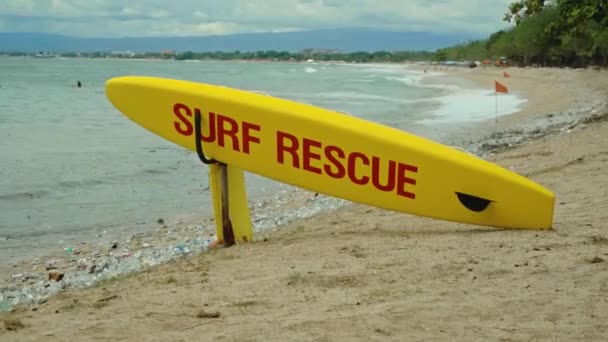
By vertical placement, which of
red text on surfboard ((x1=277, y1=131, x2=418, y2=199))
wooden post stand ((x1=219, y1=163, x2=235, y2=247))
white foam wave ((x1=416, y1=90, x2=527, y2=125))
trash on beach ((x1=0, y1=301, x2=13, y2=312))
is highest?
red text on surfboard ((x1=277, y1=131, x2=418, y2=199))

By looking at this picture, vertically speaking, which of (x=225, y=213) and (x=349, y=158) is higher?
(x=349, y=158)

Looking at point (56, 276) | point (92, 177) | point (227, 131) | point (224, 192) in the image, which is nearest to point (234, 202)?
point (224, 192)

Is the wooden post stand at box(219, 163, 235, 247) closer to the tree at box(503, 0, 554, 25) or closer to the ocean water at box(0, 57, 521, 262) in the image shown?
the ocean water at box(0, 57, 521, 262)

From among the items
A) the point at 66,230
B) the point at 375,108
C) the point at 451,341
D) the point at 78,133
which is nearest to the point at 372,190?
the point at 451,341

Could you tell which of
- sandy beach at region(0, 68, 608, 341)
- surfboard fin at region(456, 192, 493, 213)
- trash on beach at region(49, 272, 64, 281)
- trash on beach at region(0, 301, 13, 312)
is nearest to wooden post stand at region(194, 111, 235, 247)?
sandy beach at region(0, 68, 608, 341)

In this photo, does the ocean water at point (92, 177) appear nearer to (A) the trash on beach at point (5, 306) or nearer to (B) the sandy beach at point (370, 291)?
(A) the trash on beach at point (5, 306)

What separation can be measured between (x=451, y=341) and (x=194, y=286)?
4.90ft

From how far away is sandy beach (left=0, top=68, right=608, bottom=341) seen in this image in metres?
2.76

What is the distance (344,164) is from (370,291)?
1.49 m

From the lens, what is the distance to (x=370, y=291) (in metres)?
3.24

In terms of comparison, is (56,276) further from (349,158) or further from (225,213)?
(349,158)

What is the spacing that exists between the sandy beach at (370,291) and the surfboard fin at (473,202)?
0.52ft

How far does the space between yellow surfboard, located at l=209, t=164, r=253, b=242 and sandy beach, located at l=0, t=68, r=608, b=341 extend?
0.18 metres

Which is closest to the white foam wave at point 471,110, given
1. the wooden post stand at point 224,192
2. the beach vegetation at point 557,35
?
the beach vegetation at point 557,35
